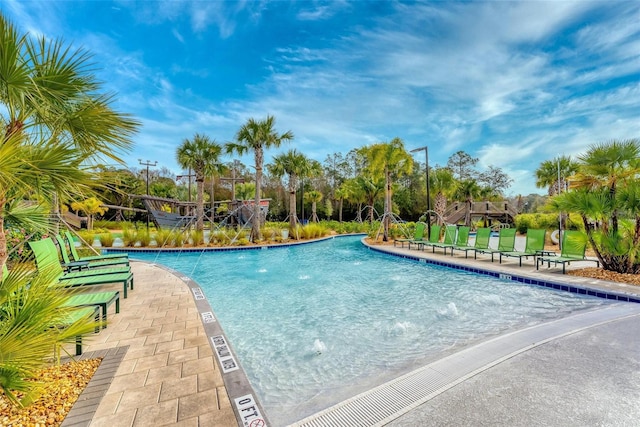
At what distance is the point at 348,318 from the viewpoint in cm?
465

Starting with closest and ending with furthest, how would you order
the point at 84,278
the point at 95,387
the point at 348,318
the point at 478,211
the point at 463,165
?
the point at 95,387 < the point at 84,278 < the point at 348,318 < the point at 478,211 < the point at 463,165

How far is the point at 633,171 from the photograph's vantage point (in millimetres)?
6074

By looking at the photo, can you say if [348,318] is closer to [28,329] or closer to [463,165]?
A: [28,329]

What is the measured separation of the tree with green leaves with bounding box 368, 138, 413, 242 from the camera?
47.7ft

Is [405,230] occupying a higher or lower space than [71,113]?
lower

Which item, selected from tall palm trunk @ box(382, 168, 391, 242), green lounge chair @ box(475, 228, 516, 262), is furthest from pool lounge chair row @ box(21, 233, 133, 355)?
tall palm trunk @ box(382, 168, 391, 242)

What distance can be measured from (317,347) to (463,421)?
2016mm

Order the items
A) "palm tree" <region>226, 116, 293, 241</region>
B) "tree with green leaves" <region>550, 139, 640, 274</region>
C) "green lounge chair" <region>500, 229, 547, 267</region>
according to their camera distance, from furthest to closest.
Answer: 1. "palm tree" <region>226, 116, 293, 241</region>
2. "green lounge chair" <region>500, 229, 547, 267</region>
3. "tree with green leaves" <region>550, 139, 640, 274</region>

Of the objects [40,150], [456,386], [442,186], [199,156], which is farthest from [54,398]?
[442,186]

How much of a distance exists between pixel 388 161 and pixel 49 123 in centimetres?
1393

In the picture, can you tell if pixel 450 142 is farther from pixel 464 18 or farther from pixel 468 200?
pixel 464 18

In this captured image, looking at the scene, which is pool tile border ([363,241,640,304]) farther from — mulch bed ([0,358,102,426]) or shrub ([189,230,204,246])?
shrub ([189,230,204,246])

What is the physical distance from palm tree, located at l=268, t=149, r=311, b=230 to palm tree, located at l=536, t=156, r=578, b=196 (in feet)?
53.3

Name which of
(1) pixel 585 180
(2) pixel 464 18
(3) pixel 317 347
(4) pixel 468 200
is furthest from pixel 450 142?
(3) pixel 317 347
